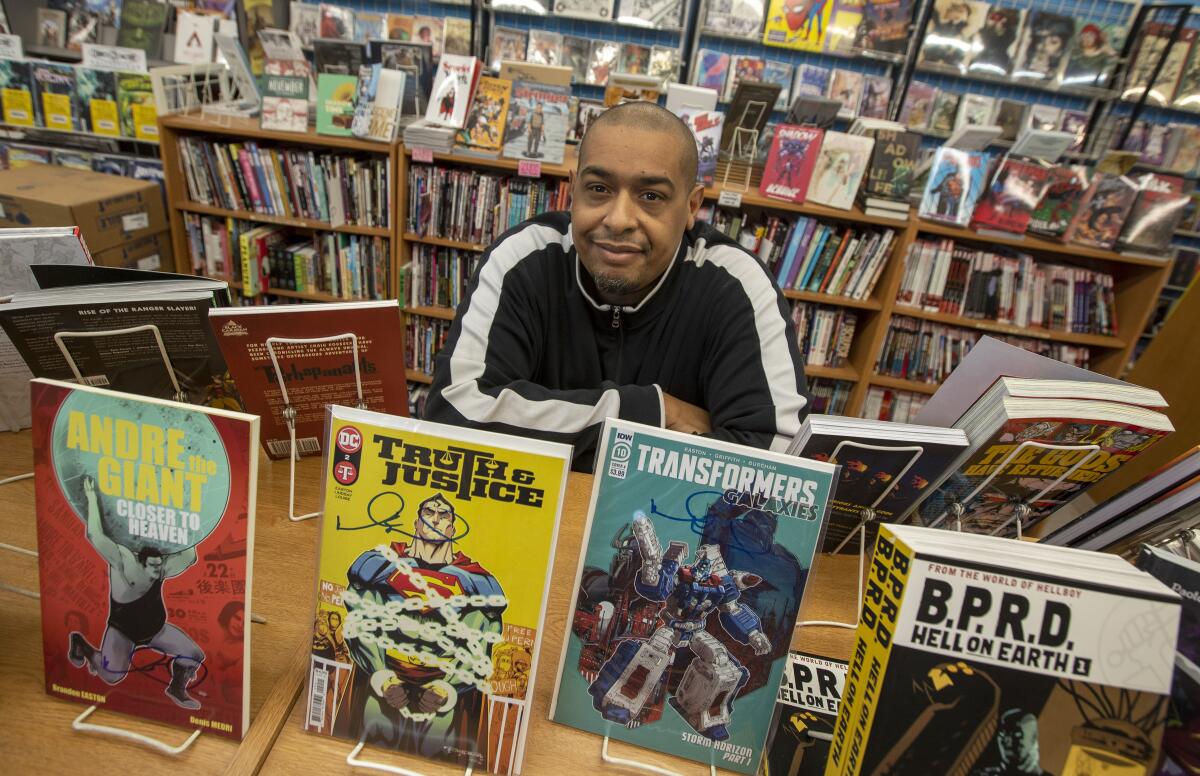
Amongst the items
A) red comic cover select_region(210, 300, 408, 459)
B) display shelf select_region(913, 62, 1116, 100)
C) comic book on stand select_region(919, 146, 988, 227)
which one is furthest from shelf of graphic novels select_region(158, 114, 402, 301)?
display shelf select_region(913, 62, 1116, 100)

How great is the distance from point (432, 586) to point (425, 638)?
0.20 feet

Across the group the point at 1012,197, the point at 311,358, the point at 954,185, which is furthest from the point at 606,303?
the point at 1012,197

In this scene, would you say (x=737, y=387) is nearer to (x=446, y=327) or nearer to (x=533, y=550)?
(x=533, y=550)

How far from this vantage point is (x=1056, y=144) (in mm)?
2492

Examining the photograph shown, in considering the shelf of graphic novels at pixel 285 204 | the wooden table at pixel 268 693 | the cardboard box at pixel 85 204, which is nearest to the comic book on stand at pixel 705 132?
the shelf of graphic novels at pixel 285 204

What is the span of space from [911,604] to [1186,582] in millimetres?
340

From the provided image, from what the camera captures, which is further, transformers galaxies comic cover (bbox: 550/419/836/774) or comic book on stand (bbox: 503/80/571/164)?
comic book on stand (bbox: 503/80/571/164)

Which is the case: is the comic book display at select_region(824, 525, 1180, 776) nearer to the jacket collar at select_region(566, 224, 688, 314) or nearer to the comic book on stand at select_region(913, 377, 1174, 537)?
the comic book on stand at select_region(913, 377, 1174, 537)

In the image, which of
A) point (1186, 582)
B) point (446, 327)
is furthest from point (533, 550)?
point (446, 327)

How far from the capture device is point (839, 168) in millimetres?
2488

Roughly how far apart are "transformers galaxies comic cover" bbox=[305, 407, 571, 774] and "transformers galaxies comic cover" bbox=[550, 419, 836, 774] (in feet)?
0.23

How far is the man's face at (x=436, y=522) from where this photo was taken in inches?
24.8

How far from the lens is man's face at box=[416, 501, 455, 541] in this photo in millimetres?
631

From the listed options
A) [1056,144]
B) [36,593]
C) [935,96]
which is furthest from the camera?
[935,96]
